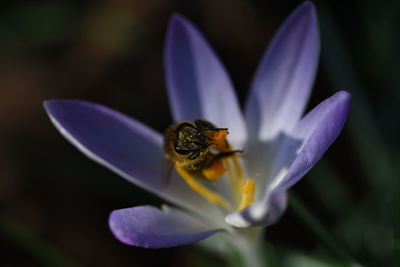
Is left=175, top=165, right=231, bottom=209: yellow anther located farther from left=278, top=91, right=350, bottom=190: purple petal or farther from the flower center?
left=278, top=91, right=350, bottom=190: purple petal

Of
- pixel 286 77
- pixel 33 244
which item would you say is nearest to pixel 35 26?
pixel 33 244

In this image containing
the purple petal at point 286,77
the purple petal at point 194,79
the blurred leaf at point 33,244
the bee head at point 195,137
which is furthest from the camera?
the blurred leaf at point 33,244

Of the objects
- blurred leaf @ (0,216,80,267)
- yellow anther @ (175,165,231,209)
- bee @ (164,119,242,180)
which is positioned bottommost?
blurred leaf @ (0,216,80,267)

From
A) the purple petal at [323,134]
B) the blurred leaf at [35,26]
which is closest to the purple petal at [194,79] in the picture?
the purple petal at [323,134]

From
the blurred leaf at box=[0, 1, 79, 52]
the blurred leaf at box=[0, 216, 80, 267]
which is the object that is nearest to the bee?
the blurred leaf at box=[0, 216, 80, 267]

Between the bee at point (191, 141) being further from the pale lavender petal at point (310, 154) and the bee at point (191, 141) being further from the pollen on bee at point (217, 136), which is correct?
the pale lavender petal at point (310, 154)
